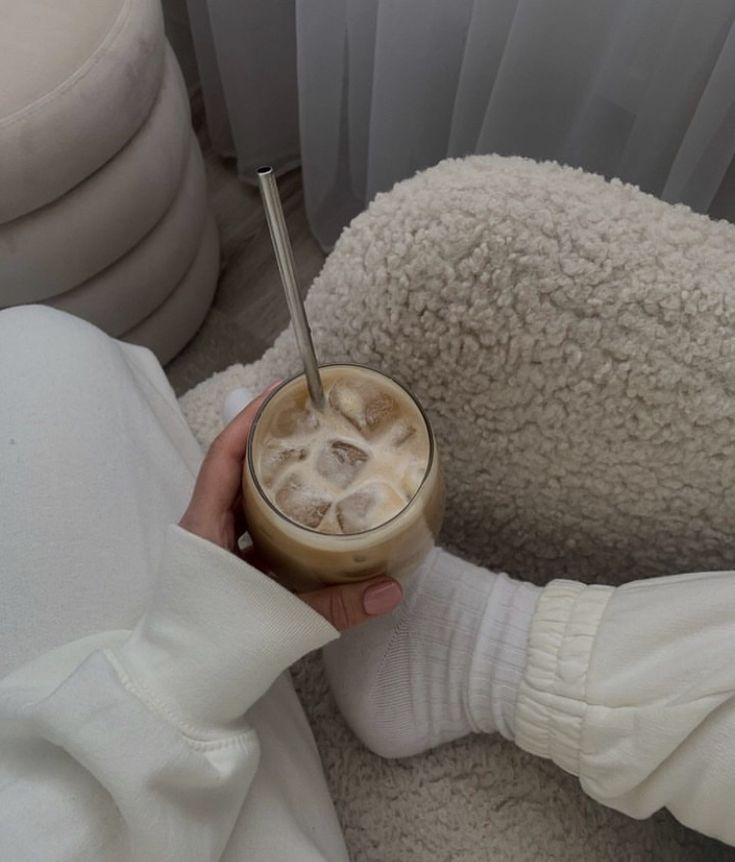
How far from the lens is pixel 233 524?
56 cm

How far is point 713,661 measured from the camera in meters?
0.54

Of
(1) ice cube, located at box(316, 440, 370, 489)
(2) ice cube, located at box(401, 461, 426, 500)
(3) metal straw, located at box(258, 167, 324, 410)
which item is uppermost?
(3) metal straw, located at box(258, 167, 324, 410)

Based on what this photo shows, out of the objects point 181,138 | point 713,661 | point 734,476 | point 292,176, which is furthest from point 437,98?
point 713,661

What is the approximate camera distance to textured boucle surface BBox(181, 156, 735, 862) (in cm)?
58

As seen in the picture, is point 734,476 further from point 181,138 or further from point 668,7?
point 181,138

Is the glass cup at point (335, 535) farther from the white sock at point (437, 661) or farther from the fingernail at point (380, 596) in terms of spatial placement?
the white sock at point (437, 661)

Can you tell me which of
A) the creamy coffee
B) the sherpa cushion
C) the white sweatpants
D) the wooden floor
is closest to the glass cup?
the creamy coffee

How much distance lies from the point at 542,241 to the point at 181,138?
52 cm

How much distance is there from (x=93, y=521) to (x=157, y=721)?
0.49 feet

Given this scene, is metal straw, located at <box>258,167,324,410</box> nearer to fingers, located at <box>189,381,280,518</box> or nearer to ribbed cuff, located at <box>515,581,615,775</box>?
fingers, located at <box>189,381,280,518</box>

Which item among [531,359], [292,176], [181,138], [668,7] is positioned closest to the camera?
[531,359]

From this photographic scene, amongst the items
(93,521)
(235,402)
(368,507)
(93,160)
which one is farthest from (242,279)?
(368,507)

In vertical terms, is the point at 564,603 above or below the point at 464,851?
above

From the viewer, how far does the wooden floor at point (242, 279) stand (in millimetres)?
1185
